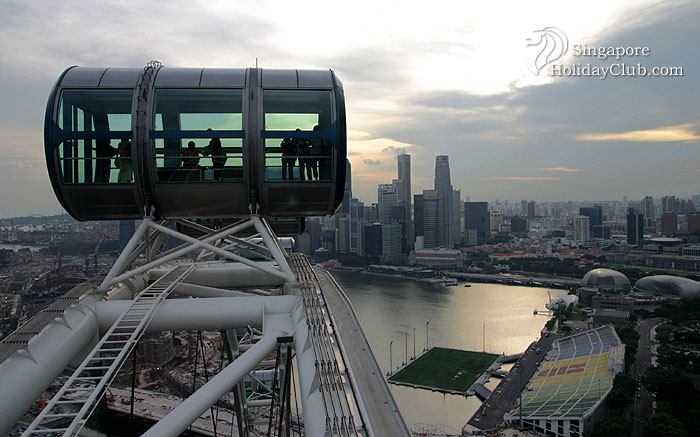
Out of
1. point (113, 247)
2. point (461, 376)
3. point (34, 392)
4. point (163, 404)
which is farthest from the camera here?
point (113, 247)

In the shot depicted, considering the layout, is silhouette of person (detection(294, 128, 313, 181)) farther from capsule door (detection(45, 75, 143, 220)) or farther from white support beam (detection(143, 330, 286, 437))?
white support beam (detection(143, 330, 286, 437))

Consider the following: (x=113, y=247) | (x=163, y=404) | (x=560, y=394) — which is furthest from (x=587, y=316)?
(x=113, y=247)

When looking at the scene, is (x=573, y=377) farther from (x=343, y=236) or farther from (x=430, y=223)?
(x=430, y=223)

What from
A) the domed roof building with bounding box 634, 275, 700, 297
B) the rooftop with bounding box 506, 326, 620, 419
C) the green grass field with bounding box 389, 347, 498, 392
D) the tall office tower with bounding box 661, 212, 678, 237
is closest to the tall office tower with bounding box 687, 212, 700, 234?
the tall office tower with bounding box 661, 212, 678, 237

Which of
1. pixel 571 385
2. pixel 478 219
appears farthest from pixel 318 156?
pixel 478 219

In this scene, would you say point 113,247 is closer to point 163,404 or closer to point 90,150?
point 163,404
